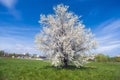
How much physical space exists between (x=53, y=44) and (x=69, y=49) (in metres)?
2.63

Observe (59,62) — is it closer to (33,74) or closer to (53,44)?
(53,44)

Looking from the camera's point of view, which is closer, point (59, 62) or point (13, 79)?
point (13, 79)

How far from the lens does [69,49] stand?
105 ft

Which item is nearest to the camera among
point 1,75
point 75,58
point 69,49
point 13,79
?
point 13,79

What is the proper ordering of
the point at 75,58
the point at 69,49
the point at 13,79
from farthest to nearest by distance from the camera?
the point at 75,58 < the point at 69,49 < the point at 13,79

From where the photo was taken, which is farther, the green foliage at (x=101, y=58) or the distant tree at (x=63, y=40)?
the green foliage at (x=101, y=58)

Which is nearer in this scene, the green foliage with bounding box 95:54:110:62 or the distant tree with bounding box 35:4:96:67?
the distant tree with bounding box 35:4:96:67

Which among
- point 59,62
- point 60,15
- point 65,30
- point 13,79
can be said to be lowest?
point 13,79

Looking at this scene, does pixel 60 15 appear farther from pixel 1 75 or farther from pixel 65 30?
pixel 1 75

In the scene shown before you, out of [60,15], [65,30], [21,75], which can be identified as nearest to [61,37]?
[65,30]

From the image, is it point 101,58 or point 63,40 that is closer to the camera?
point 63,40

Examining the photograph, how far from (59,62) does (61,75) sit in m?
5.65

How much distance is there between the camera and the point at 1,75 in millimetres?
26656

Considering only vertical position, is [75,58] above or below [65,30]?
below
